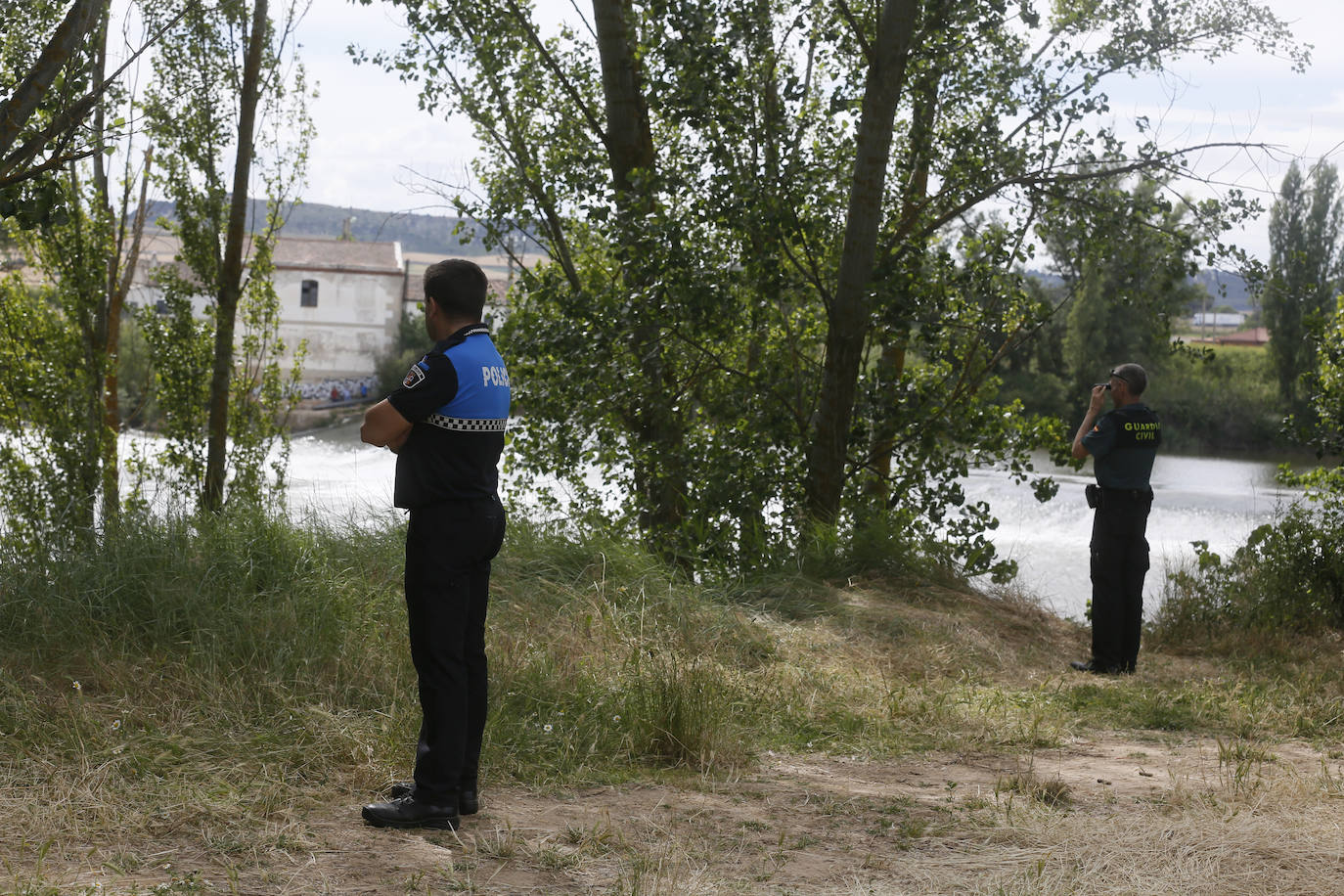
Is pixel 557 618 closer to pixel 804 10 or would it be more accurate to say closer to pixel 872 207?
pixel 872 207

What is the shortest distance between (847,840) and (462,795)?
128 centimetres

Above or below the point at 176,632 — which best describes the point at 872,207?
above

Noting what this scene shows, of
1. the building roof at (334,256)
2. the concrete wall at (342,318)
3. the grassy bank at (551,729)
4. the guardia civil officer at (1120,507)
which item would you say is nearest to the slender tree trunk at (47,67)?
the grassy bank at (551,729)

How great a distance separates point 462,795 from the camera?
408 cm

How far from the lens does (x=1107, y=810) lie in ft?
14.2

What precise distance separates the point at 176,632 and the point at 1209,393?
36.0 meters

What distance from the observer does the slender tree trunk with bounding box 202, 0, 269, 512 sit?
12367 mm

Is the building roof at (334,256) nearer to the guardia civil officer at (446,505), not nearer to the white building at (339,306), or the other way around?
the white building at (339,306)

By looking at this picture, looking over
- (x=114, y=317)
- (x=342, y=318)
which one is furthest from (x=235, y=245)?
(x=342, y=318)

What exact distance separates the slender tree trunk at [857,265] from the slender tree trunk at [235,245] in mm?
6112

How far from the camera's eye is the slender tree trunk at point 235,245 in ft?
40.6

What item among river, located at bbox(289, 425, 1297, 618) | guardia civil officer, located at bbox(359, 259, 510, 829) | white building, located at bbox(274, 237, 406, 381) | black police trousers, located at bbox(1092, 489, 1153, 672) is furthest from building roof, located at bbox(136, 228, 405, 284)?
guardia civil officer, located at bbox(359, 259, 510, 829)

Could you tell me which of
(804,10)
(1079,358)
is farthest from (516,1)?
(1079,358)

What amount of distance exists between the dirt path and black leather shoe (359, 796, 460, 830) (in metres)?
0.04
